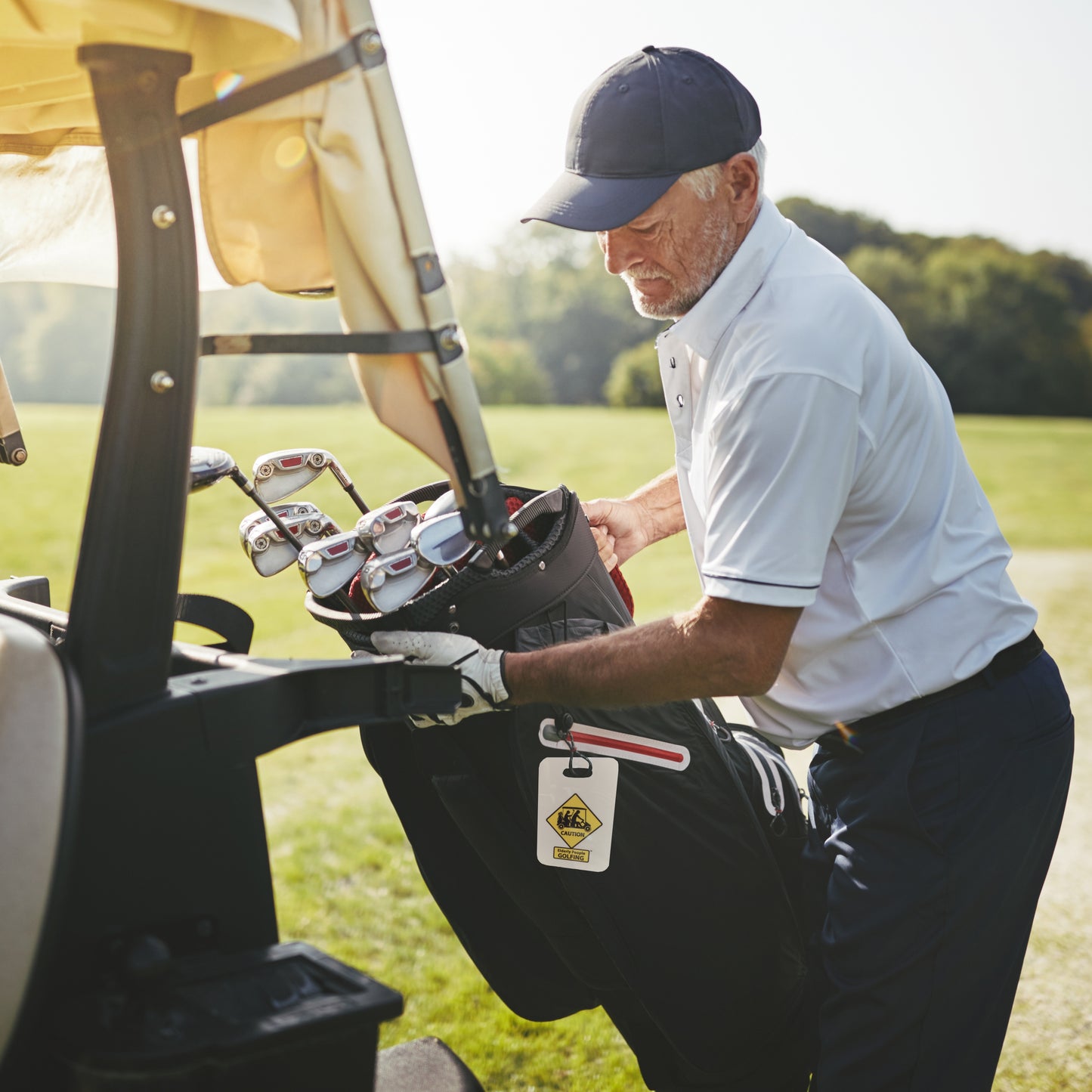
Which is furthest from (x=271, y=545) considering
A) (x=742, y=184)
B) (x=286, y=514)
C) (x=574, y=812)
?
(x=742, y=184)

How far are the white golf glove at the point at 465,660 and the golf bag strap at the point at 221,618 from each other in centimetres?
37

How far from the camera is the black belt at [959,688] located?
197cm

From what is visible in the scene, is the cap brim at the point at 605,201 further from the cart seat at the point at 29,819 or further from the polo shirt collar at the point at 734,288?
the cart seat at the point at 29,819

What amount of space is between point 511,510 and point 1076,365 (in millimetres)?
43114

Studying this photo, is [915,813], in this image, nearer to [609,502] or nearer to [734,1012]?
[734,1012]

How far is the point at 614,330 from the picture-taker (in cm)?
5166

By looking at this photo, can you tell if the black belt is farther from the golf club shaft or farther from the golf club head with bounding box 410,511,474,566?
the golf club shaft

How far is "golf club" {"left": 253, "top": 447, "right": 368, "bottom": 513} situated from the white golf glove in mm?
353

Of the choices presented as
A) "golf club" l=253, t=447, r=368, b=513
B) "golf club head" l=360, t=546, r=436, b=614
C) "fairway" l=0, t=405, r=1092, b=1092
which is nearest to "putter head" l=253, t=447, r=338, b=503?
"golf club" l=253, t=447, r=368, b=513

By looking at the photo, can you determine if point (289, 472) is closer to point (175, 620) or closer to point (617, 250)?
point (175, 620)

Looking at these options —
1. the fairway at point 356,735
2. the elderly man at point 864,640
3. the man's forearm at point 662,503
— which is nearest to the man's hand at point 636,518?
the man's forearm at point 662,503

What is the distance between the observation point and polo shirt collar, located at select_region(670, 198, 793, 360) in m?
1.91

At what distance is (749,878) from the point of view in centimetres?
212

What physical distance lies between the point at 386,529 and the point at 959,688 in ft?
3.39
